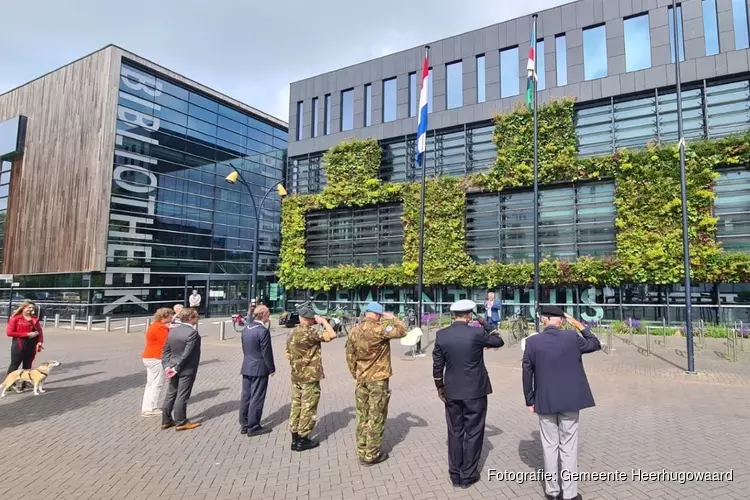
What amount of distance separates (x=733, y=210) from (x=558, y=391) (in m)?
18.6

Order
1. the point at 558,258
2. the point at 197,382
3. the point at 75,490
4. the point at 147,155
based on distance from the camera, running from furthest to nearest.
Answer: the point at 147,155 → the point at 558,258 → the point at 197,382 → the point at 75,490

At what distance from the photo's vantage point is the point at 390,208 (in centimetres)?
Result: 2491

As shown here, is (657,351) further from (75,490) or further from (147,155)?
(147,155)

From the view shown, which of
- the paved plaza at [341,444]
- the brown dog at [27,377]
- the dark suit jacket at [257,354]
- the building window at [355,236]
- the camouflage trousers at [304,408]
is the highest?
the building window at [355,236]

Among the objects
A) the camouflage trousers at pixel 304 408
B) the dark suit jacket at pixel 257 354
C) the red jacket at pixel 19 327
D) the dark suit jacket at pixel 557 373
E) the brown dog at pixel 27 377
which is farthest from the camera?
the red jacket at pixel 19 327

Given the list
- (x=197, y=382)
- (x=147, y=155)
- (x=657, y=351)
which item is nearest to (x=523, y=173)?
(x=657, y=351)

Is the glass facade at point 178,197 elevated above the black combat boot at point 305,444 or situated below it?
above

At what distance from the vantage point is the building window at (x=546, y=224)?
1972 centimetres

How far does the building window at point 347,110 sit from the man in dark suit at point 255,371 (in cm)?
2263

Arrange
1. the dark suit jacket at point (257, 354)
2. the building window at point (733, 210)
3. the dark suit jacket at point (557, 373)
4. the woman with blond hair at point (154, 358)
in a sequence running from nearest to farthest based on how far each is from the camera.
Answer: the dark suit jacket at point (557, 373)
the dark suit jacket at point (257, 354)
the woman with blond hair at point (154, 358)
the building window at point (733, 210)

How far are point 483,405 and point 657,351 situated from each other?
1155 cm

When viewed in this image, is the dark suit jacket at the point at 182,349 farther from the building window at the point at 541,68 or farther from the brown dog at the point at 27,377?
the building window at the point at 541,68

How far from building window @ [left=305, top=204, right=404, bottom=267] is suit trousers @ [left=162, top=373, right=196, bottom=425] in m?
18.6

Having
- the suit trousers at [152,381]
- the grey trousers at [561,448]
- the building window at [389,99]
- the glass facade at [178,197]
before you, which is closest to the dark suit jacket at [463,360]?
the grey trousers at [561,448]
